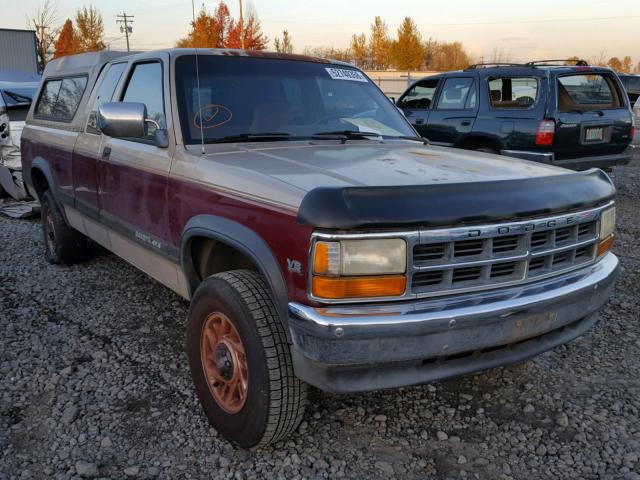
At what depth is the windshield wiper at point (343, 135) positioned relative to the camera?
3557mm

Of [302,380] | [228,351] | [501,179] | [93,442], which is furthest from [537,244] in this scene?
[93,442]

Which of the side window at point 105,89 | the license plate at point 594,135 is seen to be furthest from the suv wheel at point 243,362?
the license plate at point 594,135

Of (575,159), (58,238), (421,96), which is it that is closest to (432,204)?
(58,238)

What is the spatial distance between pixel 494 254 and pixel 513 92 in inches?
246

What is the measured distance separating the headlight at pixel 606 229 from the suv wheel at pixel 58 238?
4.18 meters

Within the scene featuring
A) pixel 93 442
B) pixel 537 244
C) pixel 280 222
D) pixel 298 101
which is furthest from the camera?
pixel 298 101

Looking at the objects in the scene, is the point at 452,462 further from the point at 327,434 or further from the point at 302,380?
the point at 302,380

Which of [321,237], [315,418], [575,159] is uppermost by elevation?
[321,237]

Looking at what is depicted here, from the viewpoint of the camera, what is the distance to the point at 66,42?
46.8 metres

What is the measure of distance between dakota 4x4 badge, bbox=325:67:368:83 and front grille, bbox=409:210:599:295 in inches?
77.5

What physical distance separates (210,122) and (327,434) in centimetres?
177

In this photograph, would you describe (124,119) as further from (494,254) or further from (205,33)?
(205,33)

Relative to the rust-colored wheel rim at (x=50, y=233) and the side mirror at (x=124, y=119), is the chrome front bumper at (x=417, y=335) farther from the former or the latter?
the rust-colored wheel rim at (x=50, y=233)

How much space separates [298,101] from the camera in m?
3.72
